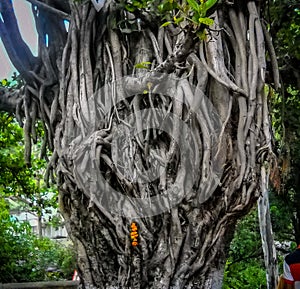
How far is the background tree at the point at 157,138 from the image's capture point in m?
2.06

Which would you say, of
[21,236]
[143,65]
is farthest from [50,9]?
[21,236]

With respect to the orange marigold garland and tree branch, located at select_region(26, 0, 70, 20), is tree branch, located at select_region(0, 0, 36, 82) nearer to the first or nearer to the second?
tree branch, located at select_region(26, 0, 70, 20)

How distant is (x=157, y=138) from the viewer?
221 cm

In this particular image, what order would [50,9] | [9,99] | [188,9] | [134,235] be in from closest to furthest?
[188,9] → [134,235] → [50,9] → [9,99]

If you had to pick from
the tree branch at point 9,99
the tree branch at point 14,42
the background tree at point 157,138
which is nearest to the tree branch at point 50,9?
the background tree at point 157,138

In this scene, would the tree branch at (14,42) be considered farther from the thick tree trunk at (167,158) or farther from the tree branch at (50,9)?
the thick tree trunk at (167,158)

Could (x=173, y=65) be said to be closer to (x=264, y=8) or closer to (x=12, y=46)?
(x=264, y=8)

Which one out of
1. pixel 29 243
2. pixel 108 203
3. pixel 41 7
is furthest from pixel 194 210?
pixel 29 243

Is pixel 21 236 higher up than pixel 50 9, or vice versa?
pixel 50 9

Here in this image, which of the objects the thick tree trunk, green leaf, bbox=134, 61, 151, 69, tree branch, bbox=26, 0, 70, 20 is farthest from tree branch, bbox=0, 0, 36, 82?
green leaf, bbox=134, 61, 151, 69

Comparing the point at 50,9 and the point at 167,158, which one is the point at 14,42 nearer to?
the point at 50,9

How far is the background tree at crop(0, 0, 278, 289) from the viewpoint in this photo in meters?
2.06

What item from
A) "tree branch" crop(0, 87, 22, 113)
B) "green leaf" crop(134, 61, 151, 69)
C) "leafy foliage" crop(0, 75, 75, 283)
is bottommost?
"leafy foliage" crop(0, 75, 75, 283)

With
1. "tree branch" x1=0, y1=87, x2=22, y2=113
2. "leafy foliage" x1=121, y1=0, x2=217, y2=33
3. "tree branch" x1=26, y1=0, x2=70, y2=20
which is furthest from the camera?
"tree branch" x1=0, y1=87, x2=22, y2=113
